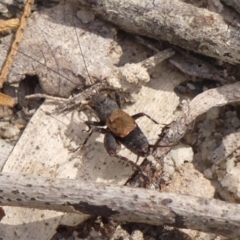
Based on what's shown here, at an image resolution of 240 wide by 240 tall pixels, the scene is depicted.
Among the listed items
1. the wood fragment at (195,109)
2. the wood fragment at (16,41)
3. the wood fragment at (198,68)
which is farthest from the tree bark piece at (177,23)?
the wood fragment at (16,41)

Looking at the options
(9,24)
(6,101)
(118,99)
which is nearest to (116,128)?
(118,99)

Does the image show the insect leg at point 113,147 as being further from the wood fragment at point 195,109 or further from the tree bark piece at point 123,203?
the tree bark piece at point 123,203

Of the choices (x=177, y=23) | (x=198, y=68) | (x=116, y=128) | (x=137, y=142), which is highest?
(x=177, y=23)

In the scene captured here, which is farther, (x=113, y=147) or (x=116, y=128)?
(x=116, y=128)

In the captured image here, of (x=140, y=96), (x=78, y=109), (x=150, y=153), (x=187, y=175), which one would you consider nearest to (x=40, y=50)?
(x=78, y=109)

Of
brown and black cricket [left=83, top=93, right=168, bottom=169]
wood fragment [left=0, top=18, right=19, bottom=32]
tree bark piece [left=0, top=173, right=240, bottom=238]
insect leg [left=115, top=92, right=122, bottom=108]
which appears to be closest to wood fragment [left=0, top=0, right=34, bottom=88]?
wood fragment [left=0, top=18, right=19, bottom=32]

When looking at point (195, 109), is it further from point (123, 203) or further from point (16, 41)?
point (16, 41)
